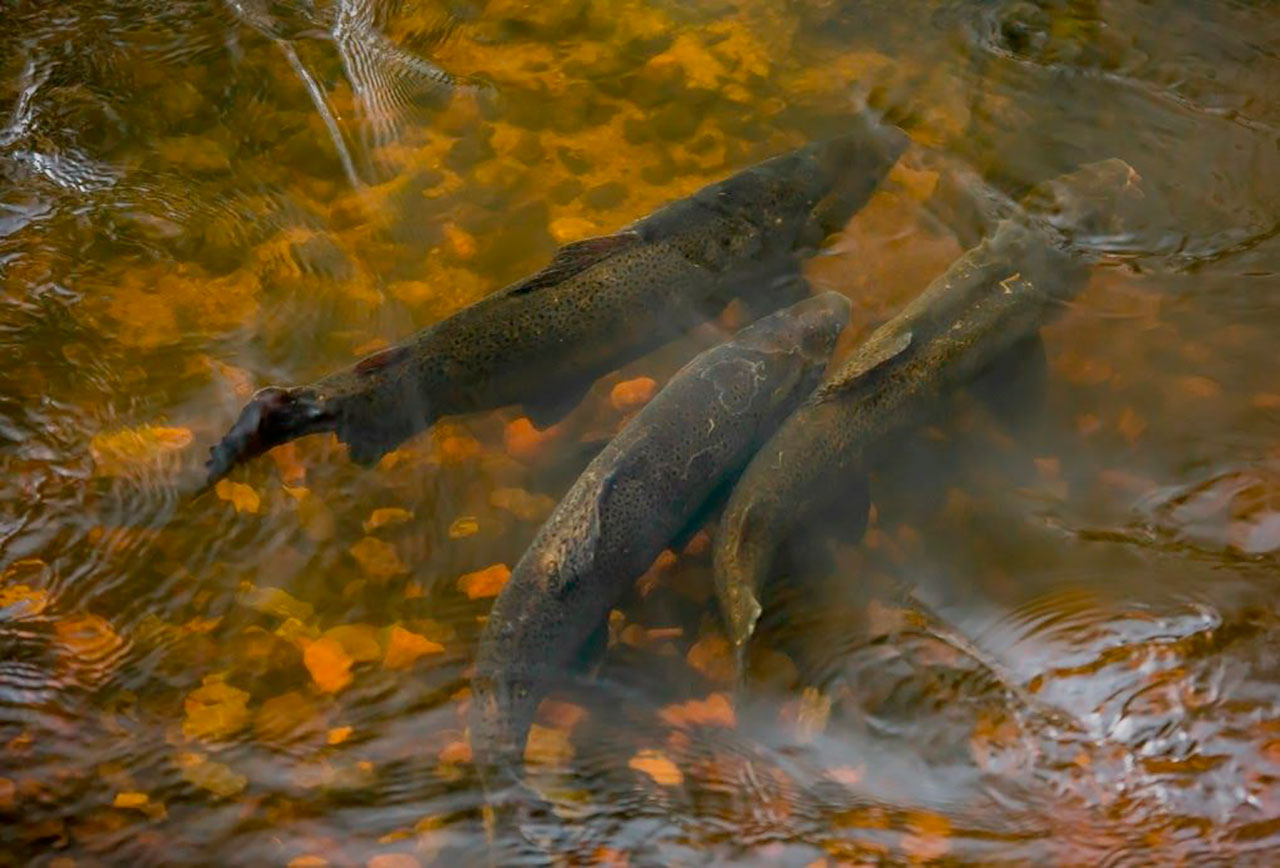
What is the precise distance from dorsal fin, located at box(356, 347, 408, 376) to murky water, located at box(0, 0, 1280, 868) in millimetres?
356

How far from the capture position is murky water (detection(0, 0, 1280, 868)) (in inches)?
121

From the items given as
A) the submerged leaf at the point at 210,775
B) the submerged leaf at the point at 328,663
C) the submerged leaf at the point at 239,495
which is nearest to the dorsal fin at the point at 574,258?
the submerged leaf at the point at 239,495

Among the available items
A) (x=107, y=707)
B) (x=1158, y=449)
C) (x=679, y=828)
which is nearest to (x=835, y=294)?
(x=1158, y=449)

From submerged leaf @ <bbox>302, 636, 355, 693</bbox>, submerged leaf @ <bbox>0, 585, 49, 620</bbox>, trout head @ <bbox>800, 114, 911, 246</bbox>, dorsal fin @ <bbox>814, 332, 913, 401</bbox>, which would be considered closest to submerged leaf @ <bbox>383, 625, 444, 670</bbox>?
submerged leaf @ <bbox>302, 636, 355, 693</bbox>

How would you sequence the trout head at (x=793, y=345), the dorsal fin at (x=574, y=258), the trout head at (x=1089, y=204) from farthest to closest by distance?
the trout head at (x=1089, y=204), the dorsal fin at (x=574, y=258), the trout head at (x=793, y=345)

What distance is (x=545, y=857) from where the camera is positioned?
2.95m

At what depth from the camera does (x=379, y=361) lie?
12.8ft

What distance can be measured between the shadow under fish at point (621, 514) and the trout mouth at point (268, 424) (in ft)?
3.30

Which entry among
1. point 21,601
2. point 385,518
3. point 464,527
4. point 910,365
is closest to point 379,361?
point 385,518

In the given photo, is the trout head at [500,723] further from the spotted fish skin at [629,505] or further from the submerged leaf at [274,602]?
the submerged leaf at [274,602]

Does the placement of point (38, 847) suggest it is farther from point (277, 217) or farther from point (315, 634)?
point (277, 217)

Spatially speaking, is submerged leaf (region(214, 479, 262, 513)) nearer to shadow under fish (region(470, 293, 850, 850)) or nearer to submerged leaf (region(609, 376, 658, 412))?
shadow under fish (region(470, 293, 850, 850))

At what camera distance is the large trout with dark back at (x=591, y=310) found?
387 centimetres

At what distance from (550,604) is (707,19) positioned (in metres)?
3.87
